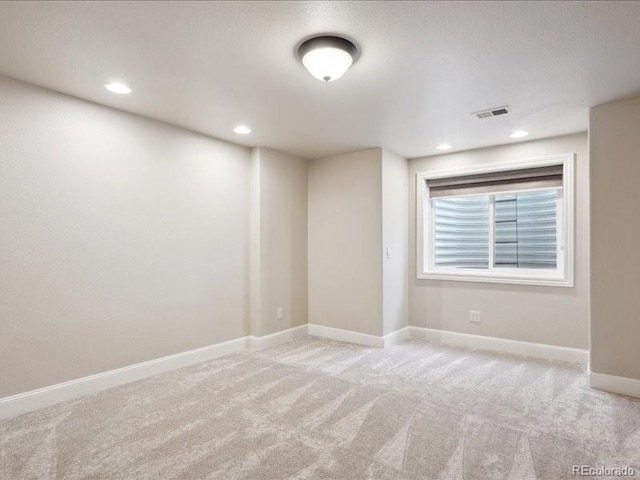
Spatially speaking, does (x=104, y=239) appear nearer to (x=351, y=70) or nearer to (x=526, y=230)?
(x=351, y=70)

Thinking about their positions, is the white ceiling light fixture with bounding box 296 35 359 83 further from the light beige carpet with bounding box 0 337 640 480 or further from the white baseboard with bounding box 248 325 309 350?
the white baseboard with bounding box 248 325 309 350

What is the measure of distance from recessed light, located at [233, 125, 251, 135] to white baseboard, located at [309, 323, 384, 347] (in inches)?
105

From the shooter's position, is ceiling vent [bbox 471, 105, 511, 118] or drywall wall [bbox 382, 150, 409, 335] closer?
ceiling vent [bbox 471, 105, 511, 118]

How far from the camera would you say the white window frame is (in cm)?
398

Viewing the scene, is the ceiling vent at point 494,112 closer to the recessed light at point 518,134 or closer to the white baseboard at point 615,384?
the recessed light at point 518,134

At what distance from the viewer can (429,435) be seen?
7.93ft

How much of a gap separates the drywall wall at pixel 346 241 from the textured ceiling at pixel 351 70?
1.07m

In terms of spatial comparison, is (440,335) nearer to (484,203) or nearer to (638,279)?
(484,203)

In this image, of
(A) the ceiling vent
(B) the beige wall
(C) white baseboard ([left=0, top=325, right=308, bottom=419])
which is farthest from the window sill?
(C) white baseboard ([left=0, top=325, right=308, bottom=419])

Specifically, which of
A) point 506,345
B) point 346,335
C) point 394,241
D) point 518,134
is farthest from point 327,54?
point 506,345

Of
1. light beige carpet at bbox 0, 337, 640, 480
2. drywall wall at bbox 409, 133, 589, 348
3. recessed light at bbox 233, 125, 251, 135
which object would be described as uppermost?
recessed light at bbox 233, 125, 251, 135

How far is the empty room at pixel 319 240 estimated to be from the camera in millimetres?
2127

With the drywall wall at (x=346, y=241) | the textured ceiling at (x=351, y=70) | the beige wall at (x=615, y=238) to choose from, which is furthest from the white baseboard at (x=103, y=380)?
the beige wall at (x=615, y=238)

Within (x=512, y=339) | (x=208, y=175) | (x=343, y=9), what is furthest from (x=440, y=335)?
(x=343, y=9)
